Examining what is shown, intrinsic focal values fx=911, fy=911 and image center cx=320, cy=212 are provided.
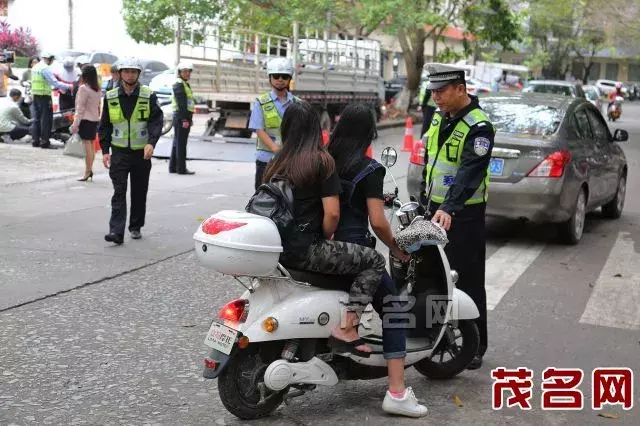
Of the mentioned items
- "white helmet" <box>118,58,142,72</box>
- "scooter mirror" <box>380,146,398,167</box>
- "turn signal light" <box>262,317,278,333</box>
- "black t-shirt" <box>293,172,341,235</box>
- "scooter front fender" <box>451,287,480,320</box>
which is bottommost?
"scooter front fender" <box>451,287,480,320</box>

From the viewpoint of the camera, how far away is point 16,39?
4478 cm

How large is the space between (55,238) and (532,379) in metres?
5.34

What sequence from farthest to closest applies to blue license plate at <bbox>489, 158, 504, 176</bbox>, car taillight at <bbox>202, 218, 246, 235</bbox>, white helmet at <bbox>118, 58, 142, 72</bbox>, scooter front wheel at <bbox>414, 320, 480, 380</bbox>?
blue license plate at <bbox>489, 158, 504, 176</bbox>, white helmet at <bbox>118, 58, 142, 72</bbox>, scooter front wheel at <bbox>414, 320, 480, 380</bbox>, car taillight at <bbox>202, 218, 246, 235</bbox>

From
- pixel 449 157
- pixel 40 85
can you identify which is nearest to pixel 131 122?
pixel 449 157

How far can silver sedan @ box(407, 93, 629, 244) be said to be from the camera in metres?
9.22

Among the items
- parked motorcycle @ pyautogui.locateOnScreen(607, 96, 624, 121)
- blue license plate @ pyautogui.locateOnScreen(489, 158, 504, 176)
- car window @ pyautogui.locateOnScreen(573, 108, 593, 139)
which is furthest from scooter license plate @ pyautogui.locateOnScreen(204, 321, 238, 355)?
parked motorcycle @ pyautogui.locateOnScreen(607, 96, 624, 121)

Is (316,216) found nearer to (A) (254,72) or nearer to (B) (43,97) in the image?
(B) (43,97)

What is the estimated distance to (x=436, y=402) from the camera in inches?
192

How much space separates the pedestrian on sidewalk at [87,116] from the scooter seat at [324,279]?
29.9 feet

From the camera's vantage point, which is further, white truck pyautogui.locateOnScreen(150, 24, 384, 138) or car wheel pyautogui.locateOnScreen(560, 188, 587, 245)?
white truck pyautogui.locateOnScreen(150, 24, 384, 138)

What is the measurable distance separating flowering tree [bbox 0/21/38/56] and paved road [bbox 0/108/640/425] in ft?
118

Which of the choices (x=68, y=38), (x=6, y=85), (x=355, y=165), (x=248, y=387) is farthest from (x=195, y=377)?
(x=68, y=38)

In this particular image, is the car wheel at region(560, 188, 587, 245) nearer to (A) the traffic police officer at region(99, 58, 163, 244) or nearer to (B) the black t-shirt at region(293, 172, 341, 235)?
(A) the traffic police officer at region(99, 58, 163, 244)

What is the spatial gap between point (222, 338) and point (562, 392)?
1.91 metres
